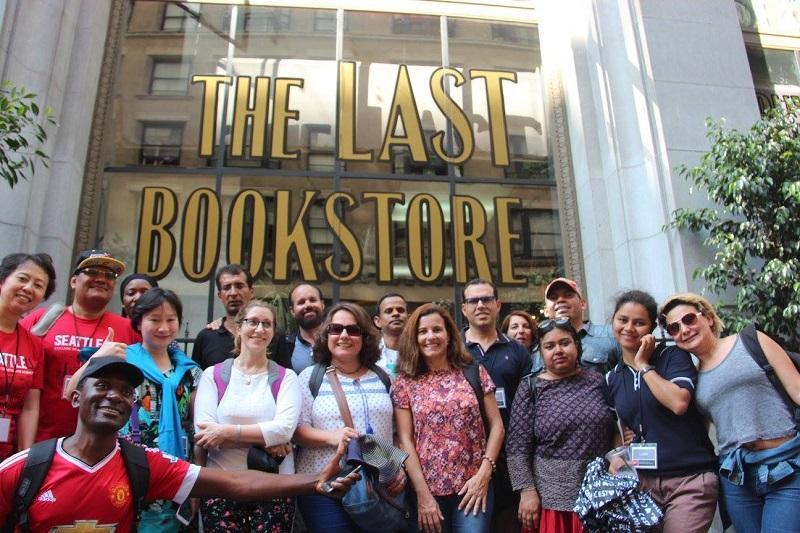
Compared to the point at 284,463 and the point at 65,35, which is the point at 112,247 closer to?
the point at 65,35

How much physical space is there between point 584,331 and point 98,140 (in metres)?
6.74

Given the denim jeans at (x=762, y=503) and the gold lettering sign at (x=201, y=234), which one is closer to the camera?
the denim jeans at (x=762, y=503)

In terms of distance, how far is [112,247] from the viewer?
7910mm

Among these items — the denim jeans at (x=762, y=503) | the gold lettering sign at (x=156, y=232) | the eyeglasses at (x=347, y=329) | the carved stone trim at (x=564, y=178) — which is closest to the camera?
the denim jeans at (x=762, y=503)

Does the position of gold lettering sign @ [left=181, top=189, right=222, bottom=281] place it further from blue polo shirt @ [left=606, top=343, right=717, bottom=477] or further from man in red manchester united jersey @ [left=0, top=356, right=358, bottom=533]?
blue polo shirt @ [left=606, top=343, right=717, bottom=477]

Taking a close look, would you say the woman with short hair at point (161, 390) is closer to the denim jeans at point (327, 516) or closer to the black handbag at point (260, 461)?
the black handbag at point (260, 461)

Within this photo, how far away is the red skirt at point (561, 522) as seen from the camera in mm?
3578

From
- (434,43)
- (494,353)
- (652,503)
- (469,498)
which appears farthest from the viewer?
(434,43)

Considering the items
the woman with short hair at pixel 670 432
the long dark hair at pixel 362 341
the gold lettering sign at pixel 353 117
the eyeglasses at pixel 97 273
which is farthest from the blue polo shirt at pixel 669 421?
the gold lettering sign at pixel 353 117

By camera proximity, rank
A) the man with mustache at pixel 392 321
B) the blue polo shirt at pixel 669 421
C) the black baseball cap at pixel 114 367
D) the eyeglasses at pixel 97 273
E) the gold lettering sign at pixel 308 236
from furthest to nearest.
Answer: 1. the gold lettering sign at pixel 308 236
2. the man with mustache at pixel 392 321
3. the eyeglasses at pixel 97 273
4. the blue polo shirt at pixel 669 421
5. the black baseball cap at pixel 114 367

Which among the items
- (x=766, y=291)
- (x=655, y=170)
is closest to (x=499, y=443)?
(x=766, y=291)

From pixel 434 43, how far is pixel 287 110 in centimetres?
257

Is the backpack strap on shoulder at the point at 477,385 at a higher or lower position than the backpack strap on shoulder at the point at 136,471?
higher

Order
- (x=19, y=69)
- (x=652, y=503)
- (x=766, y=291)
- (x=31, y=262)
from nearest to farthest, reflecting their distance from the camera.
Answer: (x=652, y=503), (x=31, y=262), (x=766, y=291), (x=19, y=69)
